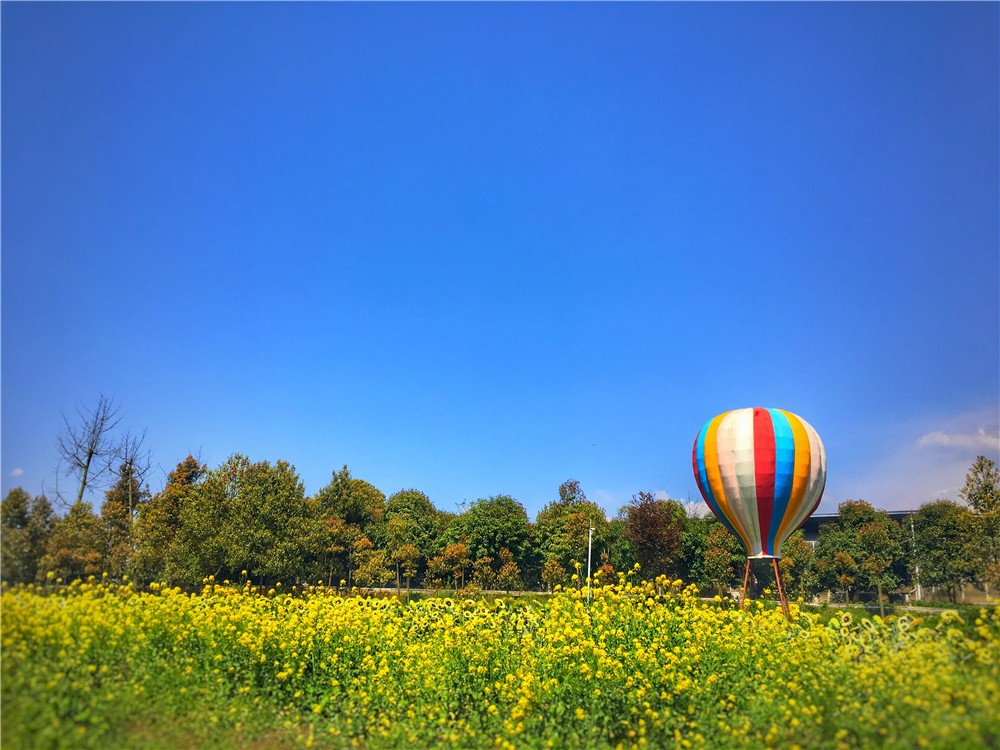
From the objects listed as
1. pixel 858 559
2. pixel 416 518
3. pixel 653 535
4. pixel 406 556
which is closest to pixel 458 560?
pixel 406 556

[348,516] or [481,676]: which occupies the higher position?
[348,516]

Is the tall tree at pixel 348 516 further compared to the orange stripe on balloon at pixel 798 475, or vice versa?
the tall tree at pixel 348 516

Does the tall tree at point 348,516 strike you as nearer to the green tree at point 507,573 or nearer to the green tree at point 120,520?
the green tree at point 507,573

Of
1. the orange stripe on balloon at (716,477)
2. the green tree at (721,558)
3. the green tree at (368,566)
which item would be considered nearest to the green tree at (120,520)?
the orange stripe on balloon at (716,477)

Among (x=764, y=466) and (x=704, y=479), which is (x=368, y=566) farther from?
(x=764, y=466)

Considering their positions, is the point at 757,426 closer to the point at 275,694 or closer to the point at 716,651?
the point at 716,651

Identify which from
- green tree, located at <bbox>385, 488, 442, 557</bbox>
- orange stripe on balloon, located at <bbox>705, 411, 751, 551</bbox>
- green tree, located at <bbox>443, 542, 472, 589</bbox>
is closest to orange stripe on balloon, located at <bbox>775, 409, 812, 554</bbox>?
orange stripe on balloon, located at <bbox>705, 411, 751, 551</bbox>

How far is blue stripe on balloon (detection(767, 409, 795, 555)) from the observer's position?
2205cm

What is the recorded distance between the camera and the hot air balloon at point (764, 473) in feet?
72.5

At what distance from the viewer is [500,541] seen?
42719mm

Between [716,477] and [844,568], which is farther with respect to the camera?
[844,568]

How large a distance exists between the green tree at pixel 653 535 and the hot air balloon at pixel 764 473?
17609mm

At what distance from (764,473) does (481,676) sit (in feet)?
53.0

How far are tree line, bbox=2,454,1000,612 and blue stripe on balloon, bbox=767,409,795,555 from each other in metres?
3.82
